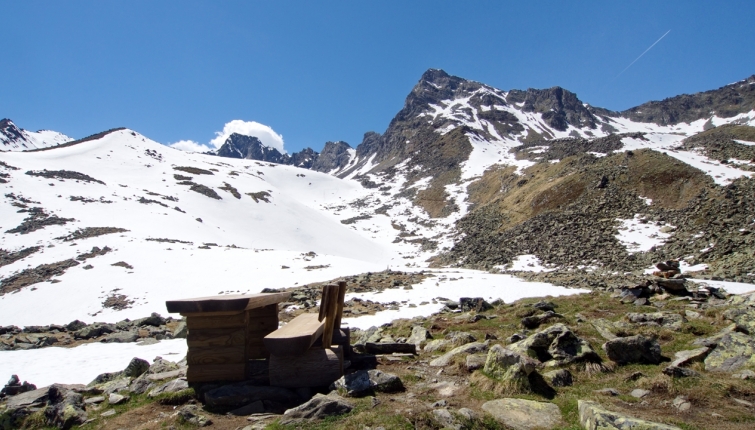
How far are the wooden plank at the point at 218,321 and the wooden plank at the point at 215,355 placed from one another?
0.45 meters

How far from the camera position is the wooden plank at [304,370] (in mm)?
6500

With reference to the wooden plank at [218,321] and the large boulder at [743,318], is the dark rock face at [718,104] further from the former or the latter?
the wooden plank at [218,321]

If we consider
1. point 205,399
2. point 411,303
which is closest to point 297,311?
point 411,303

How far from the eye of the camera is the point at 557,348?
24.1 ft

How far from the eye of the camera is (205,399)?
6270 mm

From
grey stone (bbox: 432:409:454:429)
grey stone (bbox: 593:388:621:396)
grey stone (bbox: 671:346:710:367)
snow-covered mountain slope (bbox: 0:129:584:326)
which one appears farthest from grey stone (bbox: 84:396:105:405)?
snow-covered mountain slope (bbox: 0:129:584:326)

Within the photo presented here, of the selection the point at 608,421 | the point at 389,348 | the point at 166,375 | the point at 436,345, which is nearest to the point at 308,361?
the point at 389,348

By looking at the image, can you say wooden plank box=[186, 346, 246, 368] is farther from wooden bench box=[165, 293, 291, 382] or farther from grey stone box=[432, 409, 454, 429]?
grey stone box=[432, 409, 454, 429]

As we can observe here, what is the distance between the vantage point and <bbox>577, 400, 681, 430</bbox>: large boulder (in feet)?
13.3

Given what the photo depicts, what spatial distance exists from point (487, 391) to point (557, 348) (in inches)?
87.0

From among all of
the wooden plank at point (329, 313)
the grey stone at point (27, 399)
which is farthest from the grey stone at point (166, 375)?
the wooden plank at point (329, 313)

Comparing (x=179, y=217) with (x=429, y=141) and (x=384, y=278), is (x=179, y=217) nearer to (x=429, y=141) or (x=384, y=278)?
(x=384, y=278)

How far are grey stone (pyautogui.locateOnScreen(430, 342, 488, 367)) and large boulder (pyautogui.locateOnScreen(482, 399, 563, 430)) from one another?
2467mm

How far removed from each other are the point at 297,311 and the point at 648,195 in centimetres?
3694
